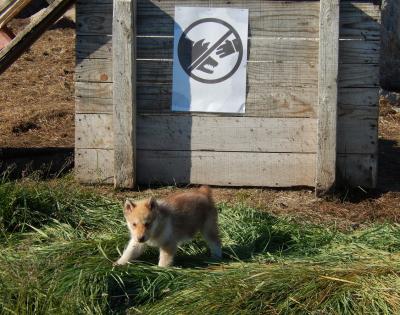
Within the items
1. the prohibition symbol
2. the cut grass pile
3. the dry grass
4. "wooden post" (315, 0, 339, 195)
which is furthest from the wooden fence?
the dry grass

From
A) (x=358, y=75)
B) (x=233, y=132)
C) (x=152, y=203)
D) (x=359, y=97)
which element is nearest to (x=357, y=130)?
(x=359, y=97)

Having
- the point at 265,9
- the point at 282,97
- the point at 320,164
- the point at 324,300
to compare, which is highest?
the point at 265,9

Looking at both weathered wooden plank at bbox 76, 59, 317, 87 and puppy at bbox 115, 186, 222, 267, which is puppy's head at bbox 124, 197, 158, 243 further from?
weathered wooden plank at bbox 76, 59, 317, 87

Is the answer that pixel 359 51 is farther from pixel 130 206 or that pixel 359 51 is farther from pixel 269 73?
pixel 130 206

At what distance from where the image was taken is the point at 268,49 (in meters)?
8.69

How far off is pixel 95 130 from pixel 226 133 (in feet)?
4.43

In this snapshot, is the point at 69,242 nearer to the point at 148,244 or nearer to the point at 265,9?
the point at 148,244

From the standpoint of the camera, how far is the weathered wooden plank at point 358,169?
8820 mm

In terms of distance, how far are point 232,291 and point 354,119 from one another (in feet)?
11.4

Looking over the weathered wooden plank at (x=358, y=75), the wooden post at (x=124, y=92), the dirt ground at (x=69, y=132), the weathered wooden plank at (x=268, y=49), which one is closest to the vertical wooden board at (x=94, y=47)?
the weathered wooden plank at (x=268, y=49)

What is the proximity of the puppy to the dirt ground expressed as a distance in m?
1.47

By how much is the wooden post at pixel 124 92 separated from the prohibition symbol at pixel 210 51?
0.53 metres

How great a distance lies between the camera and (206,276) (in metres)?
6.16

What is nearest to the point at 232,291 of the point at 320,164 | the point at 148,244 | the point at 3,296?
the point at 148,244
